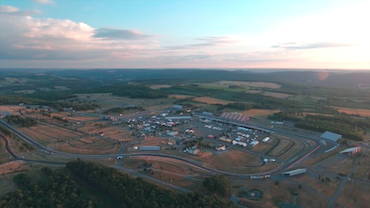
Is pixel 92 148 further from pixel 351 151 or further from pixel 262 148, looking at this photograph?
pixel 351 151

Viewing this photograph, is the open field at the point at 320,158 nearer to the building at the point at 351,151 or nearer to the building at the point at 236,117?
the building at the point at 351,151

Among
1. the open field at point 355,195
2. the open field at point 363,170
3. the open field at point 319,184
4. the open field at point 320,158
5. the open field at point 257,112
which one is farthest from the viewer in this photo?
the open field at point 257,112

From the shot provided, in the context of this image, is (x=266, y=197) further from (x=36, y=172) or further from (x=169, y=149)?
(x=36, y=172)

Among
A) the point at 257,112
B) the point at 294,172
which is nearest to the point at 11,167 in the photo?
the point at 294,172

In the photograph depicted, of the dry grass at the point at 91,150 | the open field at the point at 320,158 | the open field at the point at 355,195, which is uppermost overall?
the dry grass at the point at 91,150

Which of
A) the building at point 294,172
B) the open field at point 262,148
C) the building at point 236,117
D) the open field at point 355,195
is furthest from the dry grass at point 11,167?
the building at point 236,117

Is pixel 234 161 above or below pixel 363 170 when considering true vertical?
above
